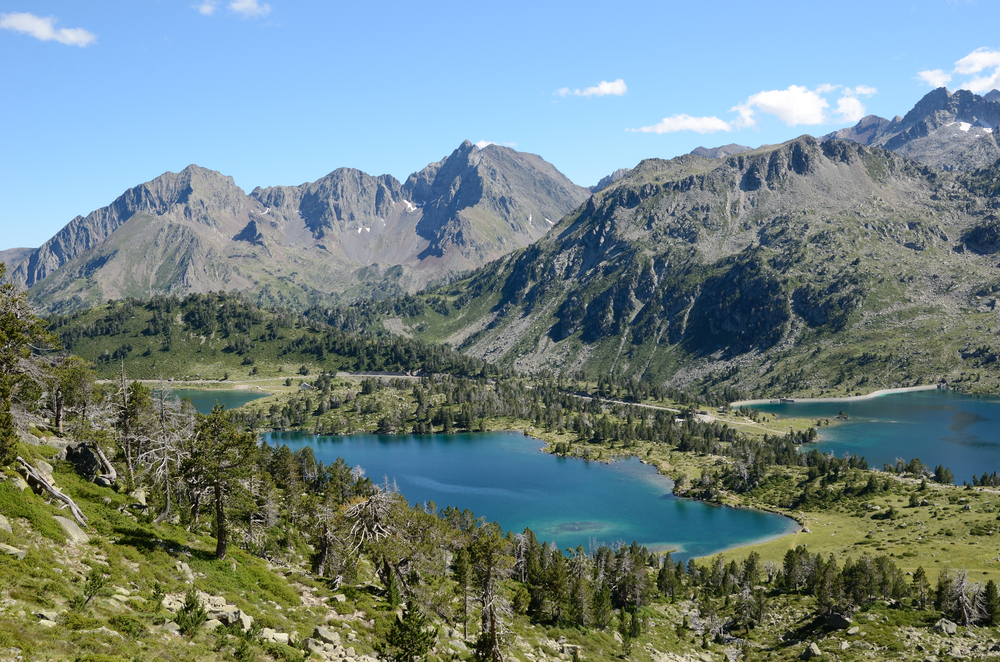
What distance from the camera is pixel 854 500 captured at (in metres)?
156

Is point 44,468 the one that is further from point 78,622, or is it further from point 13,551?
point 78,622

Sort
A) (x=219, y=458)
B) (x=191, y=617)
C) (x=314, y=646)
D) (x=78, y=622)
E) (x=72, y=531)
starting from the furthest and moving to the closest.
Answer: (x=219, y=458), (x=72, y=531), (x=314, y=646), (x=191, y=617), (x=78, y=622)

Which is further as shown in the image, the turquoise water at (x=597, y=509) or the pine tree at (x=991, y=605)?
the turquoise water at (x=597, y=509)

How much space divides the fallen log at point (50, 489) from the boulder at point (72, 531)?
1.79 m

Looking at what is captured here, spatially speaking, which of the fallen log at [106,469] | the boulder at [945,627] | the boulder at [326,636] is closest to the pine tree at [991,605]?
the boulder at [945,627]

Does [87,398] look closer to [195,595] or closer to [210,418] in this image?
[210,418]

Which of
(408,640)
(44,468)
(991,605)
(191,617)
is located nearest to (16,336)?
(44,468)

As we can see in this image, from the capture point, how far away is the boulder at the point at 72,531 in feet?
119

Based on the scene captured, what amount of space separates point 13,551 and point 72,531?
6332 mm

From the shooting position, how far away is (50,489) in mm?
→ 39375

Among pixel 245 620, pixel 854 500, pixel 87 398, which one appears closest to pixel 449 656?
pixel 245 620

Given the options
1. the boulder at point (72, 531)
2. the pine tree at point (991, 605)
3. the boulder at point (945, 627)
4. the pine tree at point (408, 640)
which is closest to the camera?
the pine tree at point (408, 640)

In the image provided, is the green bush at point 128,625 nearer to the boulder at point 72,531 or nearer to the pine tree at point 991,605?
the boulder at point 72,531

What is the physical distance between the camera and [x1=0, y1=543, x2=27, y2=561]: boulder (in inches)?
1192
